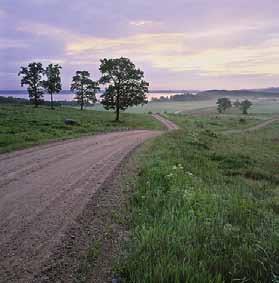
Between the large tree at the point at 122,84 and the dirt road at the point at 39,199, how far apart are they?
1453 inches

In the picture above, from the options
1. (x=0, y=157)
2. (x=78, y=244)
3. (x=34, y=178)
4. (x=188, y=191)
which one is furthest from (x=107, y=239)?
(x=0, y=157)

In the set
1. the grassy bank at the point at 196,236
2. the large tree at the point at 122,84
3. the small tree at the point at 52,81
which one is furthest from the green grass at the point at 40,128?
the small tree at the point at 52,81

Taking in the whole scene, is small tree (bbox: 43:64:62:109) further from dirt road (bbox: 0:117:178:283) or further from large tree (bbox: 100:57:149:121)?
dirt road (bbox: 0:117:178:283)

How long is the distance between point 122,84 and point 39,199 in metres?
45.6

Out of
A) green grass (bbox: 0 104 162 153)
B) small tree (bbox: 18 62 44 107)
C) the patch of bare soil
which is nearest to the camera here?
the patch of bare soil

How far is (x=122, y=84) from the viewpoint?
53156mm

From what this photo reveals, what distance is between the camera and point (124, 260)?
17.1 feet

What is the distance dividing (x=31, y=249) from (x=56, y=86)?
267 ft

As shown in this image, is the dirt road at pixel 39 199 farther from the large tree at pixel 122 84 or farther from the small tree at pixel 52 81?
the small tree at pixel 52 81

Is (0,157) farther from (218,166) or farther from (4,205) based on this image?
(218,166)

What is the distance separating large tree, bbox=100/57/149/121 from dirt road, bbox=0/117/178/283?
36.9m

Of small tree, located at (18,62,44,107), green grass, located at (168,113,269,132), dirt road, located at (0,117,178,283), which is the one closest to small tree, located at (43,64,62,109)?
small tree, located at (18,62,44,107)

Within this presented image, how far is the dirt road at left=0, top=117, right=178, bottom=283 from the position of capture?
5477mm

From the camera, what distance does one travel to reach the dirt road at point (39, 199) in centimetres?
548
